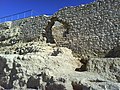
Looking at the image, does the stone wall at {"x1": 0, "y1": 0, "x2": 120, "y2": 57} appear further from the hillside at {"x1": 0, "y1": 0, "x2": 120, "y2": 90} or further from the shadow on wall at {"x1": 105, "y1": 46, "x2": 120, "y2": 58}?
the shadow on wall at {"x1": 105, "y1": 46, "x2": 120, "y2": 58}

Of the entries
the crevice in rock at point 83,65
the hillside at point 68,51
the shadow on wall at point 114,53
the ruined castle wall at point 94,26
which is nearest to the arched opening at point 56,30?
the hillside at point 68,51

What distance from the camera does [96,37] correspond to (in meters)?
12.4

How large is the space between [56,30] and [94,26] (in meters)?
2.64

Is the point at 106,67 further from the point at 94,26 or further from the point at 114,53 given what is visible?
the point at 94,26

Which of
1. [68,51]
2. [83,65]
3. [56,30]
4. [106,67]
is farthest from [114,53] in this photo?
[56,30]

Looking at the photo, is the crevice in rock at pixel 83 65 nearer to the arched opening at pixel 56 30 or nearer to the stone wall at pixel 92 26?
the stone wall at pixel 92 26

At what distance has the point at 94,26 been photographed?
12.7 meters

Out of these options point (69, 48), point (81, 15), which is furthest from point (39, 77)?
point (81, 15)

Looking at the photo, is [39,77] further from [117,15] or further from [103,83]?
[117,15]

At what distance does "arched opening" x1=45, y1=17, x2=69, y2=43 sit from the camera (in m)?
13.9

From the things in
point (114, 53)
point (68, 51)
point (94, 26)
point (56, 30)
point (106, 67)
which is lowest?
point (106, 67)

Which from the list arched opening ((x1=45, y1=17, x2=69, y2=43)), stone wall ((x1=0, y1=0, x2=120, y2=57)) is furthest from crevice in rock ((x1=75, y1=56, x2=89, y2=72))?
arched opening ((x1=45, y1=17, x2=69, y2=43))

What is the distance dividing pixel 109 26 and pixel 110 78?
3.33 meters

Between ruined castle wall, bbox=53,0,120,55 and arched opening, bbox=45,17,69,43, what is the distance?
0.41m
